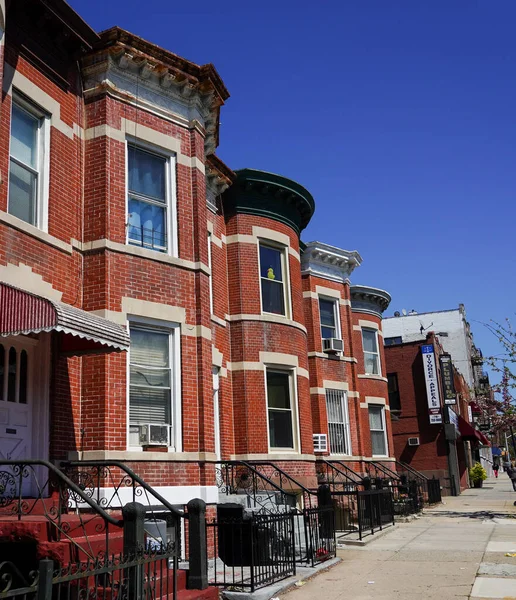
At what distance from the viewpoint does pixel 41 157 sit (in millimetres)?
11242

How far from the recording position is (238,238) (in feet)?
60.4

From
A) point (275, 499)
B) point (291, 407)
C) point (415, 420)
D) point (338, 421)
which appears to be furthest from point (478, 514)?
point (415, 420)

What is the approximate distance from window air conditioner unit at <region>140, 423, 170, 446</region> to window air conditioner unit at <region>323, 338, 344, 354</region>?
12580 mm

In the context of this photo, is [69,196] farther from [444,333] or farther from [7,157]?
[444,333]

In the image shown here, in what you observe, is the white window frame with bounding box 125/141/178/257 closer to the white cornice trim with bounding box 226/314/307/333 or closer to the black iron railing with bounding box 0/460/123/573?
the black iron railing with bounding box 0/460/123/573

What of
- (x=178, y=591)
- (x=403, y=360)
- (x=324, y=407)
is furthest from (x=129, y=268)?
(x=403, y=360)

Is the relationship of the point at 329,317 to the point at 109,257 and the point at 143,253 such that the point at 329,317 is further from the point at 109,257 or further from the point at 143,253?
the point at 109,257

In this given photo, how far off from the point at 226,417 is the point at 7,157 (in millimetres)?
8902

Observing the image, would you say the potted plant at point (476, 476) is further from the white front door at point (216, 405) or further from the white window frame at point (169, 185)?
the white window frame at point (169, 185)

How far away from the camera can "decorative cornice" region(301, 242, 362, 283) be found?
952 inches

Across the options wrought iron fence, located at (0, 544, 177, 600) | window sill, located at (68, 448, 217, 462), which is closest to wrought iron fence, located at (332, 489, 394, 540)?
window sill, located at (68, 448, 217, 462)

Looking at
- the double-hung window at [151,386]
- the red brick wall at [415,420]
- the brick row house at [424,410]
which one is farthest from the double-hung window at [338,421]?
the red brick wall at [415,420]

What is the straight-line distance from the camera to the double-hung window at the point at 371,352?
28781 millimetres

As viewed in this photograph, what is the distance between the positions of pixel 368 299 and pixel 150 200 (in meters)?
17.3
